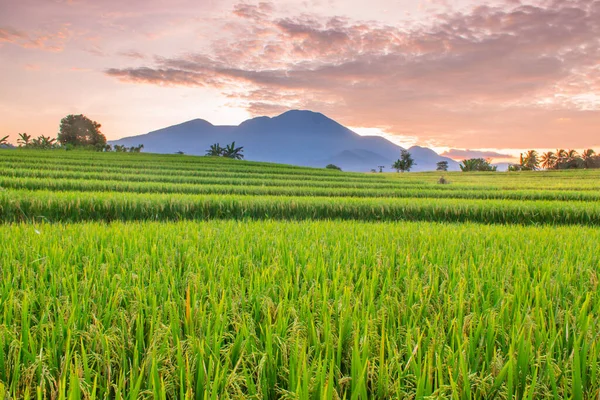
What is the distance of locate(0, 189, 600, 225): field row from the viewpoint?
22.2 feet

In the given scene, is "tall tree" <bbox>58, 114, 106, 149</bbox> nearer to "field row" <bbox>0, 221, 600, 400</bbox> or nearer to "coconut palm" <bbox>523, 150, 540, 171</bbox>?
"field row" <bbox>0, 221, 600, 400</bbox>

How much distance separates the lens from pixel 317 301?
1811 millimetres

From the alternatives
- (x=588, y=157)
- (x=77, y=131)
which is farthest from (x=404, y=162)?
(x=77, y=131)

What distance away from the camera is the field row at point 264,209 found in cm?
677

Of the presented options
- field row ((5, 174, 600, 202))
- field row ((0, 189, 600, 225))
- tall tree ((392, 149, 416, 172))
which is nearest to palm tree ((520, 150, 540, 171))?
tall tree ((392, 149, 416, 172))

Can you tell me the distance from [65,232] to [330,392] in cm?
401

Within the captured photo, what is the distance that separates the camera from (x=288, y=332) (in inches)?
58.4

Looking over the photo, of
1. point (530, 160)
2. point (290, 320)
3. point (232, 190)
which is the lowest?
point (290, 320)

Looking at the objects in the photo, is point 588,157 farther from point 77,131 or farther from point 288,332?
point 77,131

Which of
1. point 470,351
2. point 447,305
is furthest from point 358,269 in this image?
point 470,351

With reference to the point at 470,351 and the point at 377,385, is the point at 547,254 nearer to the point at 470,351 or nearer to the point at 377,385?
the point at 470,351

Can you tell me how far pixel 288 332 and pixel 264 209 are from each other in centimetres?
663

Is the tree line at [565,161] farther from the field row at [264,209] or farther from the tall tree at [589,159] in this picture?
the field row at [264,209]

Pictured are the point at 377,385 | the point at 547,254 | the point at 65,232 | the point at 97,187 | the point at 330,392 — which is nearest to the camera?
the point at 330,392
